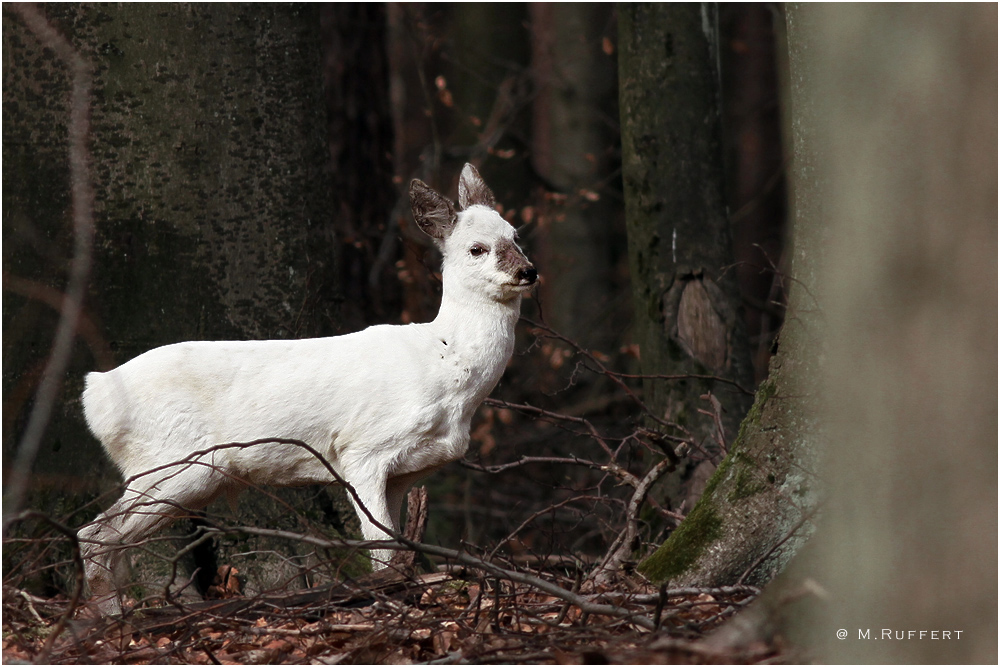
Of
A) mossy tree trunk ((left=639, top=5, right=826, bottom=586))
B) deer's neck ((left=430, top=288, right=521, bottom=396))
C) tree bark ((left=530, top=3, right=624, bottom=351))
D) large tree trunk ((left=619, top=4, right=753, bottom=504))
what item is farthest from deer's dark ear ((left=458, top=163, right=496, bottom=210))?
tree bark ((left=530, top=3, right=624, bottom=351))

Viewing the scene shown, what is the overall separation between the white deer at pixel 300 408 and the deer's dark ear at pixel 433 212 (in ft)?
0.75

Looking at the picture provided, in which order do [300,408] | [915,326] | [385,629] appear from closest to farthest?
[915,326] → [385,629] → [300,408]

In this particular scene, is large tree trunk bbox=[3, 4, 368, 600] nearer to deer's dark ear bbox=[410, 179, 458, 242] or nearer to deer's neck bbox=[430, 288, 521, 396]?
deer's dark ear bbox=[410, 179, 458, 242]

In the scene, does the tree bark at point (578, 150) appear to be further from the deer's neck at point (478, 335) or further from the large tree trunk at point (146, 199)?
the deer's neck at point (478, 335)

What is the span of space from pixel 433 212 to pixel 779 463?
6.51ft

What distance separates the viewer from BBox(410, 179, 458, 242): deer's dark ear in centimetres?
503

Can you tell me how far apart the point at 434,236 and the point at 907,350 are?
277 cm

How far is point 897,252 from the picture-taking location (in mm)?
2750

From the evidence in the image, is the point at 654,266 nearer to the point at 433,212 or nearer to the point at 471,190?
the point at 471,190

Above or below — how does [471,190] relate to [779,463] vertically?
above

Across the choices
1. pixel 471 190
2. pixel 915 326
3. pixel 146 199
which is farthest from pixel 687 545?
pixel 146 199

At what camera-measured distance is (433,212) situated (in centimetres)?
505

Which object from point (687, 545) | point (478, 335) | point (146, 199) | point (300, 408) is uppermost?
point (146, 199)

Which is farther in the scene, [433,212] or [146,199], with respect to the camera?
[146,199]
